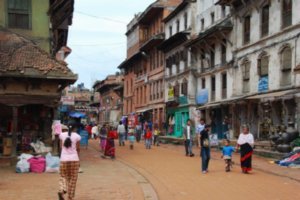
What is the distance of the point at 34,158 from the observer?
15945 mm

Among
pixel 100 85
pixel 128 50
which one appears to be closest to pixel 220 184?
pixel 128 50

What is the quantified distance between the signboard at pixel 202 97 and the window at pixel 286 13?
13057 millimetres

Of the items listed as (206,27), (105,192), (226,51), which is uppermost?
(206,27)

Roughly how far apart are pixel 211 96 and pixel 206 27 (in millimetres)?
5649

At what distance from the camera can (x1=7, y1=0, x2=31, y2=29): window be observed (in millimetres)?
19812

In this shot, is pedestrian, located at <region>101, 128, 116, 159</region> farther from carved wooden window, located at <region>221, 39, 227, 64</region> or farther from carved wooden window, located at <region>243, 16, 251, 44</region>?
carved wooden window, located at <region>221, 39, 227, 64</region>

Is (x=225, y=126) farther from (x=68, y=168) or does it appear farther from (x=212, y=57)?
(x=68, y=168)

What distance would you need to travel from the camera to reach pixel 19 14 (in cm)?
1997

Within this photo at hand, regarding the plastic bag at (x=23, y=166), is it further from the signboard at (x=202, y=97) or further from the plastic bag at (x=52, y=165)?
Answer: the signboard at (x=202, y=97)

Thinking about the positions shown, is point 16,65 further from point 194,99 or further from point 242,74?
point 194,99

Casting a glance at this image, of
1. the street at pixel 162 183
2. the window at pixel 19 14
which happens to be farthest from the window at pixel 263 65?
the window at pixel 19 14

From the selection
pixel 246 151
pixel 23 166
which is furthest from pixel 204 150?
pixel 23 166

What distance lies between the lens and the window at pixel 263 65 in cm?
2739

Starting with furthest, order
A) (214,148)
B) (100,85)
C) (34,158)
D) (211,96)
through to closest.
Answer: (100,85) < (211,96) < (214,148) < (34,158)
